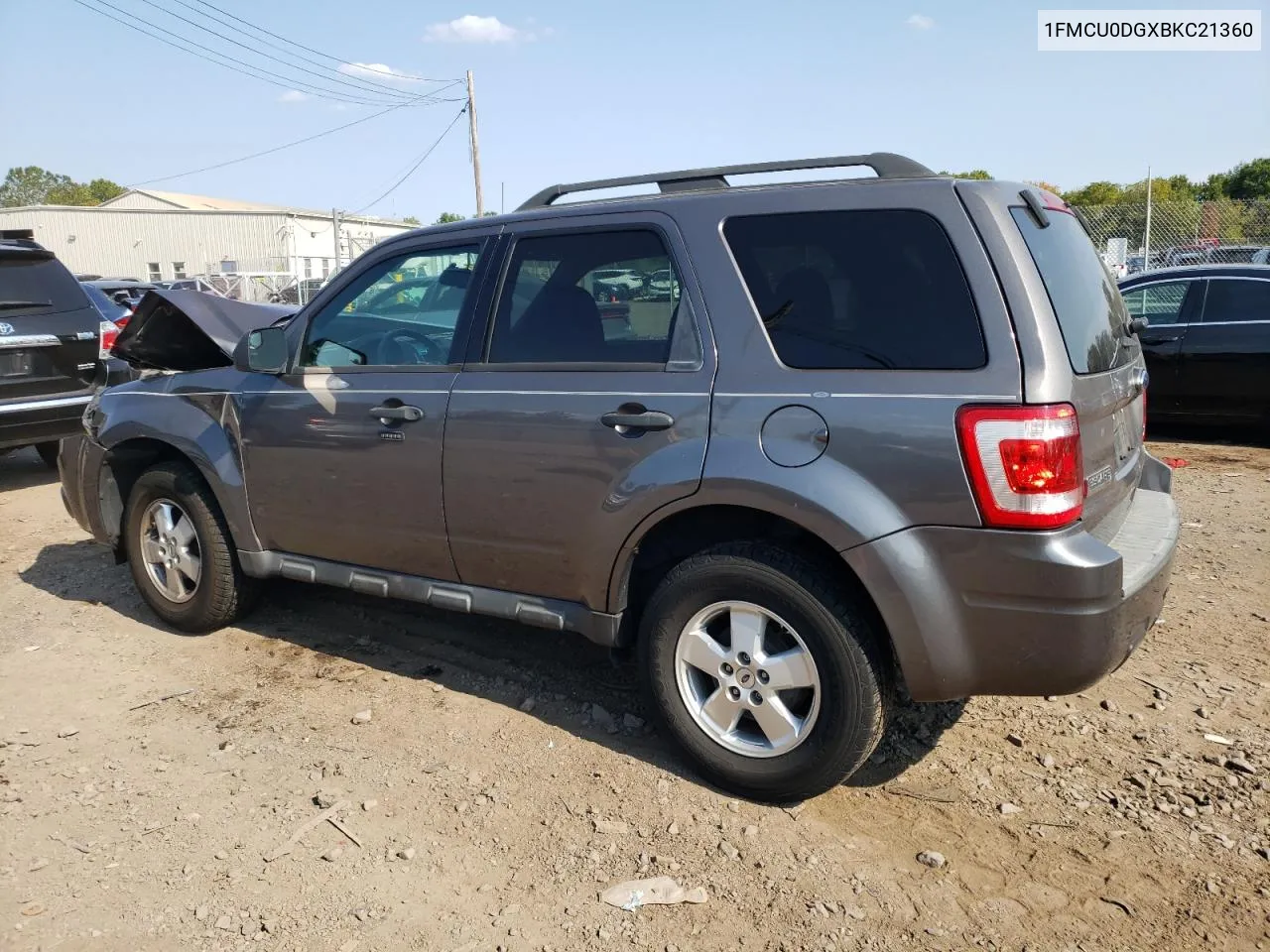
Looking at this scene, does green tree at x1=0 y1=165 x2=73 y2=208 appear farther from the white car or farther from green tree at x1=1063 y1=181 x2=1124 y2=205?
the white car

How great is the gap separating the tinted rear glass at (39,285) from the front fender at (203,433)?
3.73m

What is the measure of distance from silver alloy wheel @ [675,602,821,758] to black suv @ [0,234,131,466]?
5811mm

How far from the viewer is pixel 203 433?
4.49m

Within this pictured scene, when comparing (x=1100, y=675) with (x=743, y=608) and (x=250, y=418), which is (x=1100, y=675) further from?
(x=250, y=418)

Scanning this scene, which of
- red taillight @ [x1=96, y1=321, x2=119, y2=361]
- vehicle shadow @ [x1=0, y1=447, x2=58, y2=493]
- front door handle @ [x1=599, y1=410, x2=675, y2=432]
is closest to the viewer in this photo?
front door handle @ [x1=599, y1=410, x2=675, y2=432]

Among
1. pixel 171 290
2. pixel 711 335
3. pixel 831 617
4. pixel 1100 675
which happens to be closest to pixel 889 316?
pixel 711 335

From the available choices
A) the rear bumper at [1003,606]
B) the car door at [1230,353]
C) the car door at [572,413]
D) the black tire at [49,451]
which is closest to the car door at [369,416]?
the car door at [572,413]

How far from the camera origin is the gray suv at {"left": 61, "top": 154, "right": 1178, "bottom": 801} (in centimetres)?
275

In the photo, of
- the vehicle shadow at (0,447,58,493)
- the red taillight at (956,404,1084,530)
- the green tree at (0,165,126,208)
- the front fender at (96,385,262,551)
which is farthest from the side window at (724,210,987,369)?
the green tree at (0,165,126,208)

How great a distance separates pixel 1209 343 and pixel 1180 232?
9.18 meters

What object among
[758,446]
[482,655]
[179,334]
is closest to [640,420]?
[758,446]

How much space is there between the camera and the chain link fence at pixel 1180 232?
50.1ft

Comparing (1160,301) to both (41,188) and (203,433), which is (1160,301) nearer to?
(203,433)

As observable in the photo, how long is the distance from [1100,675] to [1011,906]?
68 cm
